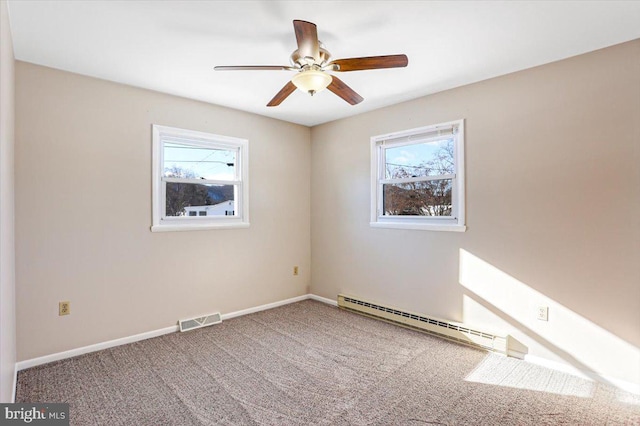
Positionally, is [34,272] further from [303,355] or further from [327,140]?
[327,140]

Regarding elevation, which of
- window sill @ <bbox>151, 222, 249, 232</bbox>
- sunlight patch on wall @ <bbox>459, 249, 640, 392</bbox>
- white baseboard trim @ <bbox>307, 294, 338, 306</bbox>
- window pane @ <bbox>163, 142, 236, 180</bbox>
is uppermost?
window pane @ <bbox>163, 142, 236, 180</bbox>

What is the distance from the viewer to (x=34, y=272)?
261 centimetres

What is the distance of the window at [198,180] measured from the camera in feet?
11.0

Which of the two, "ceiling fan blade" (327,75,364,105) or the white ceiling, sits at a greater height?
the white ceiling

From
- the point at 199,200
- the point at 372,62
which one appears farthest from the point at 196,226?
the point at 372,62

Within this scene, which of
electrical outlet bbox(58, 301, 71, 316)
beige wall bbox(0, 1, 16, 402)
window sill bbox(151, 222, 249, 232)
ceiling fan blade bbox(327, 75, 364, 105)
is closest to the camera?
beige wall bbox(0, 1, 16, 402)

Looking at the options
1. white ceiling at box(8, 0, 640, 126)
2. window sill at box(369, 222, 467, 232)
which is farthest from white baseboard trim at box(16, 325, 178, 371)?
window sill at box(369, 222, 467, 232)

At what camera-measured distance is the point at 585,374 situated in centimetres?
247

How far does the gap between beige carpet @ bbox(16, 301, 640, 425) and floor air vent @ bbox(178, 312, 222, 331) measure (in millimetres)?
168

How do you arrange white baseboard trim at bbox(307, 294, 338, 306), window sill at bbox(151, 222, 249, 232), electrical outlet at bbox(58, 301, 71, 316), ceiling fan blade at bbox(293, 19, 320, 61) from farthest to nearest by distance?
white baseboard trim at bbox(307, 294, 338, 306), window sill at bbox(151, 222, 249, 232), electrical outlet at bbox(58, 301, 71, 316), ceiling fan blade at bbox(293, 19, 320, 61)

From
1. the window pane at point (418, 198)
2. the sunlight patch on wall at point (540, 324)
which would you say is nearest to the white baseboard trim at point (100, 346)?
the window pane at point (418, 198)

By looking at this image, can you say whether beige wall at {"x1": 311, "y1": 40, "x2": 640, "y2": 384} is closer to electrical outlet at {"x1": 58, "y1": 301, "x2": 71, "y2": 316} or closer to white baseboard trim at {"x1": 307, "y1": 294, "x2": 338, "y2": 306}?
white baseboard trim at {"x1": 307, "y1": 294, "x2": 338, "y2": 306}

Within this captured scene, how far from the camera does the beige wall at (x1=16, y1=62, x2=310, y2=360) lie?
8.56 ft

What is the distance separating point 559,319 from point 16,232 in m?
4.29
